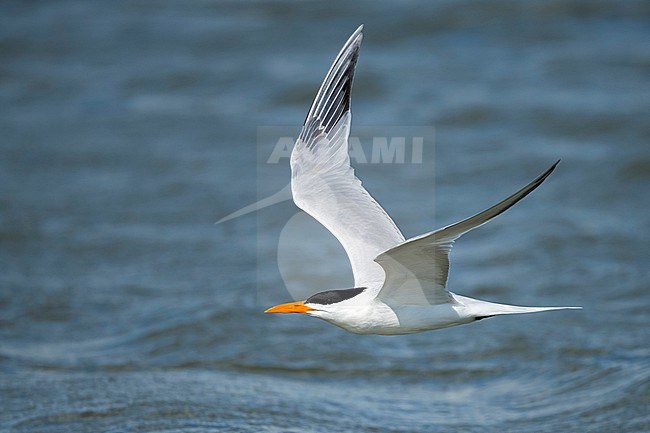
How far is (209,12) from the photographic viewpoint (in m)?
13.4

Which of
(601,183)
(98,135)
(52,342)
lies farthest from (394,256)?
(98,135)

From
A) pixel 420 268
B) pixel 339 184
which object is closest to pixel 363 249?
pixel 339 184

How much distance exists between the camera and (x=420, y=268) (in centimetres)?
439

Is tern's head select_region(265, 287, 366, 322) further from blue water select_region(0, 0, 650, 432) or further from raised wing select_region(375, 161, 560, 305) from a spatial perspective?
blue water select_region(0, 0, 650, 432)

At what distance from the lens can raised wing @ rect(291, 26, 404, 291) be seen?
507 centimetres

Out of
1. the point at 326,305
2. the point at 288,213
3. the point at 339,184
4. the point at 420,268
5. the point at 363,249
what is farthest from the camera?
the point at 288,213

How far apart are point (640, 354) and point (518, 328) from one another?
98 cm

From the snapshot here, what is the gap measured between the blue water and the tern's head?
1262 millimetres

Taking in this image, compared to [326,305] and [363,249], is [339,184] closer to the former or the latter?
[363,249]

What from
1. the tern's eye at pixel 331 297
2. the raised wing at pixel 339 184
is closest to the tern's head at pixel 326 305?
the tern's eye at pixel 331 297

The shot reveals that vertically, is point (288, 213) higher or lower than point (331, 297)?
higher

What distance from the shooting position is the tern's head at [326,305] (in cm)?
454

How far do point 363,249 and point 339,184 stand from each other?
515mm

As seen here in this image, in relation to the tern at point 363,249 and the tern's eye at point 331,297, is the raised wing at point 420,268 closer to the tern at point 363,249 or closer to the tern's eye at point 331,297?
the tern at point 363,249
